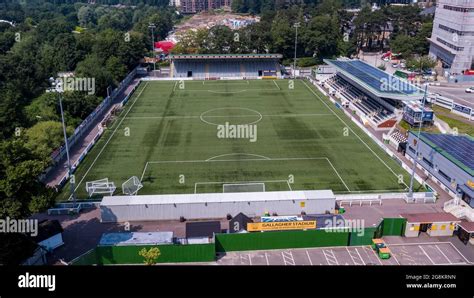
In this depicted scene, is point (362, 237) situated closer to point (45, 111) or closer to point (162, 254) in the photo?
point (162, 254)

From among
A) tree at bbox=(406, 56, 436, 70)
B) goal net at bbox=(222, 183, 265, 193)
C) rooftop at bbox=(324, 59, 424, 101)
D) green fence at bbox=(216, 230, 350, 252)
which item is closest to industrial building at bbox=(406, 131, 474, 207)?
rooftop at bbox=(324, 59, 424, 101)

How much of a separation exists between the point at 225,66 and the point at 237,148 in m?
39.1

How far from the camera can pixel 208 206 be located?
31.3 meters

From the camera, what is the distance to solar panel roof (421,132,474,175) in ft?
114

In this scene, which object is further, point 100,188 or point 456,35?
point 456,35

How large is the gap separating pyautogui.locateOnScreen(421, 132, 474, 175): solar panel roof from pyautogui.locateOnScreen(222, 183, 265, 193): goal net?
16.7 m

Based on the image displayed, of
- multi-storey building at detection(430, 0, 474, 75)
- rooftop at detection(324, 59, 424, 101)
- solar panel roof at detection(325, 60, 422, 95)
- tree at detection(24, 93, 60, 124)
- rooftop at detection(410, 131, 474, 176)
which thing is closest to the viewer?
rooftop at detection(410, 131, 474, 176)

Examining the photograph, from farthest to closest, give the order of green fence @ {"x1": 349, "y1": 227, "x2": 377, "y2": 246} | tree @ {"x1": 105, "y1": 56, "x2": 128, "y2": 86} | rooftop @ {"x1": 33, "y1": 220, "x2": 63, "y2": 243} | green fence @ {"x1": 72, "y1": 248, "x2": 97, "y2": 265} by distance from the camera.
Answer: tree @ {"x1": 105, "y1": 56, "x2": 128, "y2": 86} → green fence @ {"x1": 349, "y1": 227, "x2": 377, "y2": 246} → rooftop @ {"x1": 33, "y1": 220, "x2": 63, "y2": 243} → green fence @ {"x1": 72, "y1": 248, "x2": 97, "y2": 265}

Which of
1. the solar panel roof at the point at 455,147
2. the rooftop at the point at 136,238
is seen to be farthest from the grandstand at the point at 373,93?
the rooftop at the point at 136,238

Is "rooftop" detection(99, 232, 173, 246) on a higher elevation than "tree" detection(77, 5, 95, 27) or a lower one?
lower

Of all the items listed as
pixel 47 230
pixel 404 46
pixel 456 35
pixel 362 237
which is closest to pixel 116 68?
pixel 47 230

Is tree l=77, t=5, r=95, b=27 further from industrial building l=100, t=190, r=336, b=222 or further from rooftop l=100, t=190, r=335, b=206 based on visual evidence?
industrial building l=100, t=190, r=336, b=222
